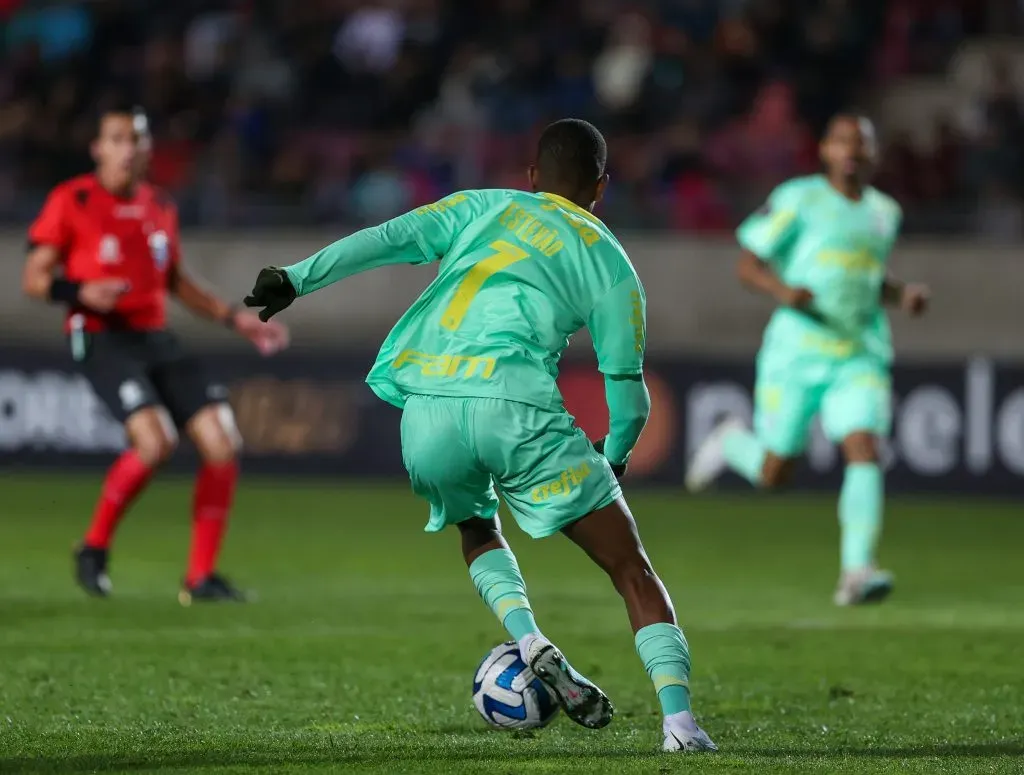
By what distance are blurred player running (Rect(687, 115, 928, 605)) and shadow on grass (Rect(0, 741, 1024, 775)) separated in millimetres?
3992

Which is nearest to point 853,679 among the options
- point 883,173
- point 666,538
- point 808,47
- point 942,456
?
point 666,538

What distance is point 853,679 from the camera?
714cm

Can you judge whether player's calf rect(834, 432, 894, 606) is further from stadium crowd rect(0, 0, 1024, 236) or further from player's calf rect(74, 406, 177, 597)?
stadium crowd rect(0, 0, 1024, 236)

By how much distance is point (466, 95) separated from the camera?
18.7 meters

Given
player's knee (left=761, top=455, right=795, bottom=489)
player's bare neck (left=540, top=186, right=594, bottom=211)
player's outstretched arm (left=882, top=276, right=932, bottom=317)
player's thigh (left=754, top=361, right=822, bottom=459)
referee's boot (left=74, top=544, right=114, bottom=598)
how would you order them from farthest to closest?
player's knee (left=761, top=455, right=795, bottom=489) → player's thigh (left=754, top=361, right=822, bottom=459) → player's outstretched arm (left=882, top=276, right=932, bottom=317) → referee's boot (left=74, top=544, right=114, bottom=598) → player's bare neck (left=540, top=186, right=594, bottom=211)

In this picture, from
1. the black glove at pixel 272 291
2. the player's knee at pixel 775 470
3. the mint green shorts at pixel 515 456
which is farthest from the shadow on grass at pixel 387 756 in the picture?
the player's knee at pixel 775 470

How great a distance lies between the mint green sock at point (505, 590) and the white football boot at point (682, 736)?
50 centimetres

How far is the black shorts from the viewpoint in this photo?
9.23 m

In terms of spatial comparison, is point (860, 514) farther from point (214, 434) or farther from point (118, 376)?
point (118, 376)

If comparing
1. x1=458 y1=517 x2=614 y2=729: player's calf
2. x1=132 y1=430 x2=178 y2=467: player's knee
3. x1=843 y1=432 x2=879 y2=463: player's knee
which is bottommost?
x1=843 y1=432 x2=879 y2=463: player's knee

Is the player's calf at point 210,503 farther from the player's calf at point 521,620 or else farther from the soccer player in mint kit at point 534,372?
the soccer player in mint kit at point 534,372

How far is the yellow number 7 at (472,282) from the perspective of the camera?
5391mm

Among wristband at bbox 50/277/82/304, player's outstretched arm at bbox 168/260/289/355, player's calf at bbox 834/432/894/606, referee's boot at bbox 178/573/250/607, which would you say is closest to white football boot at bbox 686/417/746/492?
player's calf at bbox 834/432/894/606

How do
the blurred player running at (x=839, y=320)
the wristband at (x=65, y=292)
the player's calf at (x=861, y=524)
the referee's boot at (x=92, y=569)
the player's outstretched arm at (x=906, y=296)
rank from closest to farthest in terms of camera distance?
the wristband at (x=65, y=292), the referee's boot at (x=92, y=569), the player's calf at (x=861, y=524), the blurred player running at (x=839, y=320), the player's outstretched arm at (x=906, y=296)
